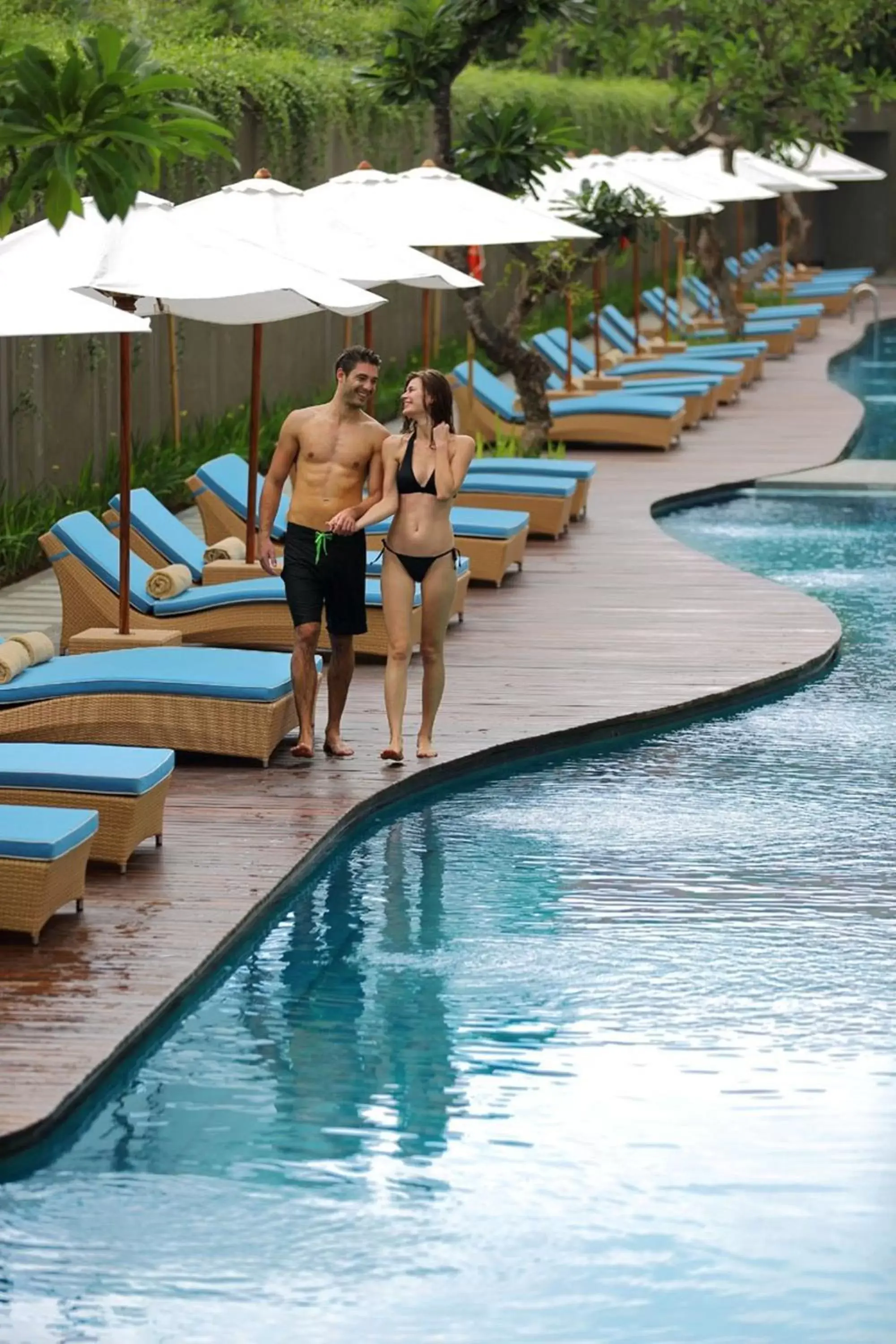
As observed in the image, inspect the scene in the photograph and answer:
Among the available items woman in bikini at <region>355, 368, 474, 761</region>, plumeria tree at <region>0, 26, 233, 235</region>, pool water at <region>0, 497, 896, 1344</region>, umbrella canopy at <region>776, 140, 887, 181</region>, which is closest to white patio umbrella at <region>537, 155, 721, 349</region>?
woman in bikini at <region>355, 368, 474, 761</region>

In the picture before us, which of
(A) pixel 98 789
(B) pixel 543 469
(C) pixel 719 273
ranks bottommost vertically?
(A) pixel 98 789

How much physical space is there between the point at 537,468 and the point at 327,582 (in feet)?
24.6

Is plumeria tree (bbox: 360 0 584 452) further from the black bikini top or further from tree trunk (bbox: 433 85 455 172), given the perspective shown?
the black bikini top

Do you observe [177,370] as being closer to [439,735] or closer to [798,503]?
[798,503]

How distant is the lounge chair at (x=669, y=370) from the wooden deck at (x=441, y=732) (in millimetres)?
4863

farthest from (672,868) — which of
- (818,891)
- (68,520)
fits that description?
(68,520)

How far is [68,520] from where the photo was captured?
38.4 ft

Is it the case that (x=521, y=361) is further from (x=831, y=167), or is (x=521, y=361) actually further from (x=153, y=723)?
(x=831, y=167)

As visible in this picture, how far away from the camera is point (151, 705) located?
9.59 metres

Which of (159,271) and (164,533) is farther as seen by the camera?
(164,533)

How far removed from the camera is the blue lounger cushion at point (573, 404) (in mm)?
20812

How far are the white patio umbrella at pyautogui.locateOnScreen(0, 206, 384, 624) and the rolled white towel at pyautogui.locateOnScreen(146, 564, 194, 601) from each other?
29 cm

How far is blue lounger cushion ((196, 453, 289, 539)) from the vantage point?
13.7 meters

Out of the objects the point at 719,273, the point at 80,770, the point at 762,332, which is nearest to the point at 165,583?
the point at 80,770
